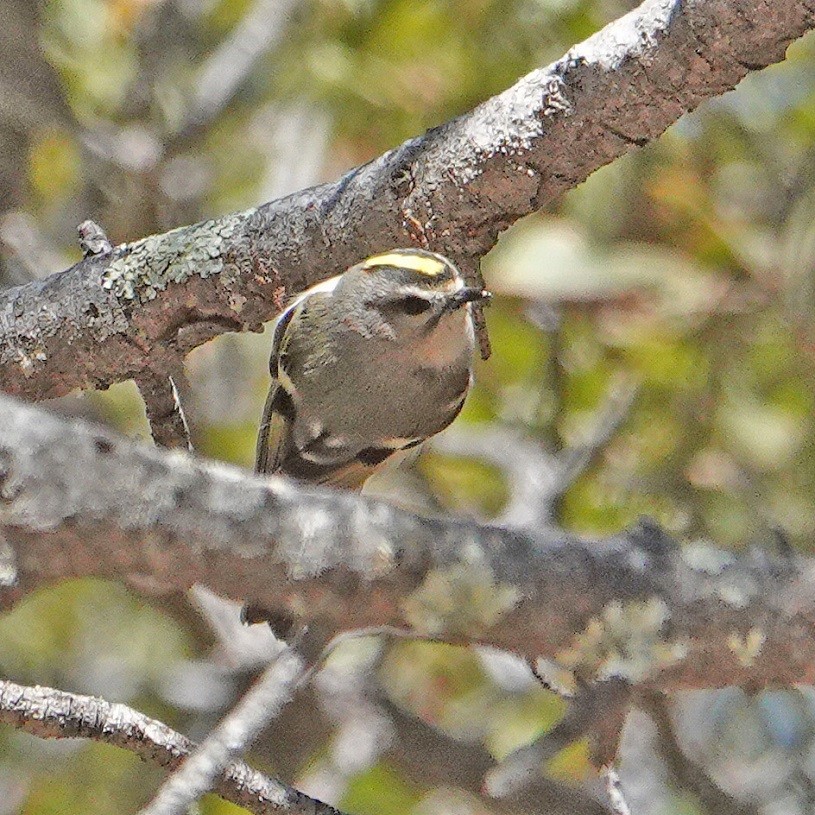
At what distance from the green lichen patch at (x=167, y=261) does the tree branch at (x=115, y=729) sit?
59cm

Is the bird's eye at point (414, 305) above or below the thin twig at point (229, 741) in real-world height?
below

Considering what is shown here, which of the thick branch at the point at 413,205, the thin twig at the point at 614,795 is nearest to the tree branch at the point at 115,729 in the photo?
the thin twig at the point at 614,795

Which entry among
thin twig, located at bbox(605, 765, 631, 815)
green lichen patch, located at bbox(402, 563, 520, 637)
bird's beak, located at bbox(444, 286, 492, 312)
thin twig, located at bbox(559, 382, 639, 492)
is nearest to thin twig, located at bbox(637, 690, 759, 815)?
thin twig, located at bbox(559, 382, 639, 492)

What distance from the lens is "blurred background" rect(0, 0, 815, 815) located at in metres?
2.78

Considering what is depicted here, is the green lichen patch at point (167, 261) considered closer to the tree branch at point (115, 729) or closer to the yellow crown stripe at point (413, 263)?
the yellow crown stripe at point (413, 263)

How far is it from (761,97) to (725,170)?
22 centimetres

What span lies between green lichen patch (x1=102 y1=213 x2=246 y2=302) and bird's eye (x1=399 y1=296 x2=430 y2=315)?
388 millimetres

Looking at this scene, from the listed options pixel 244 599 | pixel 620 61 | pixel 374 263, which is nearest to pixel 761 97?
pixel 374 263

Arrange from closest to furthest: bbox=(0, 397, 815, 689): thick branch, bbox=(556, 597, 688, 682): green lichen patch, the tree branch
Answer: bbox=(0, 397, 815, 689): thick branch → bbox=(556, 597, 688, 682): green lichen patch → the tree branch

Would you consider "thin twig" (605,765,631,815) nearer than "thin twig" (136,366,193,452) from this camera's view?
Yes

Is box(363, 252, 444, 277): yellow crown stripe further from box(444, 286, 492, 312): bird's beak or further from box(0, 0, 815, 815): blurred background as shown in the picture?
box(0, 0, 815, 815): blurred background

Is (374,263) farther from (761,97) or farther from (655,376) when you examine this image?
(761,97)

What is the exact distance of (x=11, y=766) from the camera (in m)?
3.10

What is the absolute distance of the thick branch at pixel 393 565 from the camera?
798mm
